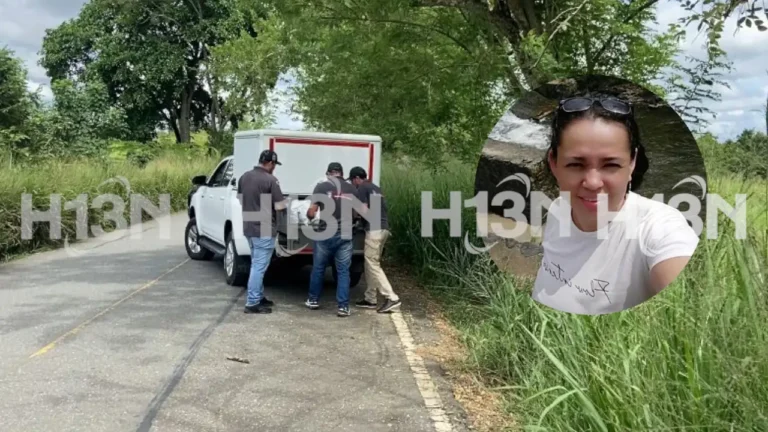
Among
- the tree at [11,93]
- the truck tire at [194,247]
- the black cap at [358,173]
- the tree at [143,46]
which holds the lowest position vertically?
the truck tire at [194,247]

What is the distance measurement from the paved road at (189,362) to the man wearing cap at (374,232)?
318 mm

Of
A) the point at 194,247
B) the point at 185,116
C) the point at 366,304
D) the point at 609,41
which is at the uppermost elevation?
the point at 185,116

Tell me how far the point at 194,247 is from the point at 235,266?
3.29m

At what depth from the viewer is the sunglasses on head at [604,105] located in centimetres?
106

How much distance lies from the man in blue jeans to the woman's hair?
7.40 m

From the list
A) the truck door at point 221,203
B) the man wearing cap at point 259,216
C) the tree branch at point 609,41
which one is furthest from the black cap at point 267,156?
the tree branch at point 609,41

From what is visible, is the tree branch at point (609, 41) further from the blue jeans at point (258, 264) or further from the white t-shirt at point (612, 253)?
the blue jeans at point (258, 264)

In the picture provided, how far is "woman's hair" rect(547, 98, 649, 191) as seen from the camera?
1.04 metres

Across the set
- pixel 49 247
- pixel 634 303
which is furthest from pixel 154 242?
pixel 634 303

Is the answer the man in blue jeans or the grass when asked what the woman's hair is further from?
the man in blue jeans

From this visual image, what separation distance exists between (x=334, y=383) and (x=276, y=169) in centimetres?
431

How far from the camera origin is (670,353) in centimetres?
293

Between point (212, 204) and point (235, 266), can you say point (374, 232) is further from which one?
point (212, 204)

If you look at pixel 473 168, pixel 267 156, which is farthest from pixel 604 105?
pixel 267 156
